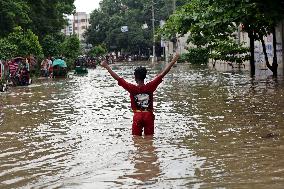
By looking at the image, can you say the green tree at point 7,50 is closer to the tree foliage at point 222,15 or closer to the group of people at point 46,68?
the group of people at point 46,68

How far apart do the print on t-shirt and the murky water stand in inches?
24.8

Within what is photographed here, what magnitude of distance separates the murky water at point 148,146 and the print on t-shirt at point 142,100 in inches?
24.8

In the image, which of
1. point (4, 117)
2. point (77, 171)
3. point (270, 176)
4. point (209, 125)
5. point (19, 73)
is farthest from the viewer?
point (19, 73)

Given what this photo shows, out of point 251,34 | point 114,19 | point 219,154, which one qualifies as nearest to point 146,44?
point 114,19

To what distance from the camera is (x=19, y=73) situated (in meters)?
28.0

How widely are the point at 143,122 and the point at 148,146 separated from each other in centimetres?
71

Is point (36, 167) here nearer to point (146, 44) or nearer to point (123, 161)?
point (123, 161)

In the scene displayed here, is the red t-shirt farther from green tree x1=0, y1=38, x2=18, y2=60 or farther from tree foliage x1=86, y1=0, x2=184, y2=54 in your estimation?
tree foliage x1=86, y1=0, x2=184, y2=54

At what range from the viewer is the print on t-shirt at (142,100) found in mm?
9461

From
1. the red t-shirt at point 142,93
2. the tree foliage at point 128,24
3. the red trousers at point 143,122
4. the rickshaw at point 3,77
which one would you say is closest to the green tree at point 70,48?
the rickshaw at point 3,77

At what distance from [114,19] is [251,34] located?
221 ft

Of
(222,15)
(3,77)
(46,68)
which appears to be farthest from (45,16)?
(222,15)

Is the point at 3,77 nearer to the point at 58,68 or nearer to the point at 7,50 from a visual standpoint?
the point at 7,50

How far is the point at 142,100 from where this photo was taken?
9.45 metres
